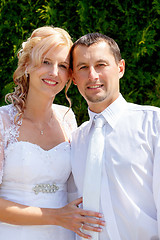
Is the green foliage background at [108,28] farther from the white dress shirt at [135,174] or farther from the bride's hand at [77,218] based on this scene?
the bride's hand at [77,218]

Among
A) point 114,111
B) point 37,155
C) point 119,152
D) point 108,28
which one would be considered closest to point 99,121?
point 114,111

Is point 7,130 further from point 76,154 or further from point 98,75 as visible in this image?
point 98,75

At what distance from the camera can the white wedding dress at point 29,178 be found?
244 cm

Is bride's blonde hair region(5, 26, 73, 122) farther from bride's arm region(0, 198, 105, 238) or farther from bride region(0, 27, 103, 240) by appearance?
bride's arm region(0, 198, 105, 238)

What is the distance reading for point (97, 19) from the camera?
3.55 meters

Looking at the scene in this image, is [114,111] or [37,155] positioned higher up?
[114,111]

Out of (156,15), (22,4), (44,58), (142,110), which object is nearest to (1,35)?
(22,4)

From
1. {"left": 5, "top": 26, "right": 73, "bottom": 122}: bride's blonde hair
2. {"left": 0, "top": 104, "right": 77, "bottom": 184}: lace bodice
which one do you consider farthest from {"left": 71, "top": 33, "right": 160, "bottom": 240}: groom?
{"left": 0, "top": 104, "right": 77, "bottom": 184}: lace bodice

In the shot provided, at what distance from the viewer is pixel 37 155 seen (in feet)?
8.30

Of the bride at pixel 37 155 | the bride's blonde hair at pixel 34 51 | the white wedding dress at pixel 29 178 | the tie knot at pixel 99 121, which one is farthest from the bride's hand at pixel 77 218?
the bride's blonde hair at pixel 34 51

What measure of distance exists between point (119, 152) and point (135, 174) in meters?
0.19

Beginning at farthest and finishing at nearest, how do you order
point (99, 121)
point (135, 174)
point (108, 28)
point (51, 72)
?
point (108, 28), point (51, 72), point (99, 121), point (135, 174)

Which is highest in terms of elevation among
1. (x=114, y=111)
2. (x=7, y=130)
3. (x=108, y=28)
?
(x=108, y=28)

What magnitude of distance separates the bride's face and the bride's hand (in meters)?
0.98
